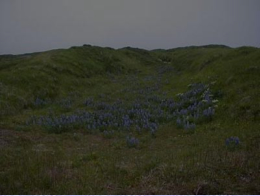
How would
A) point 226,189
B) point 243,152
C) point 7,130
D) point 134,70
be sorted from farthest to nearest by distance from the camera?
point 134,70
point 7,130
point 243,152
point 226,189

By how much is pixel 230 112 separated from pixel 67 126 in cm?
726

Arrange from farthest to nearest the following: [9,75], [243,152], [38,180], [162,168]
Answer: [9,75] < [243,152] < [162,168] < [38,180]

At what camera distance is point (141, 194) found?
5.60 meters

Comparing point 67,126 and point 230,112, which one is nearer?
point 230,112

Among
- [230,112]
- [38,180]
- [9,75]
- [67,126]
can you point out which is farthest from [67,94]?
[38,180]

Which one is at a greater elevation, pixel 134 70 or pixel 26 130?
pixel 134 70

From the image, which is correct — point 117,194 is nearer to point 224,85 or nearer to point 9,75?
point 224,85

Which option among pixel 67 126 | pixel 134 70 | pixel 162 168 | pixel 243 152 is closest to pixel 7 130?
pixel 67 126

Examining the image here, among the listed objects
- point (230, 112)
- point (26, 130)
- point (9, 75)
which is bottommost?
point (26, 130)

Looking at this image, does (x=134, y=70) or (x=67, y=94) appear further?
(x=134, y=70)

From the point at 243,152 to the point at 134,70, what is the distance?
39.2 meters

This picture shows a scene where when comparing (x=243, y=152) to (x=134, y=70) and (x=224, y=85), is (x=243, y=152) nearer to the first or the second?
(x=224, y=85)

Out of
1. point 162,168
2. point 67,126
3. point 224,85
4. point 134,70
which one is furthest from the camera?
point 134,70

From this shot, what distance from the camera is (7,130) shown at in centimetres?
1216
